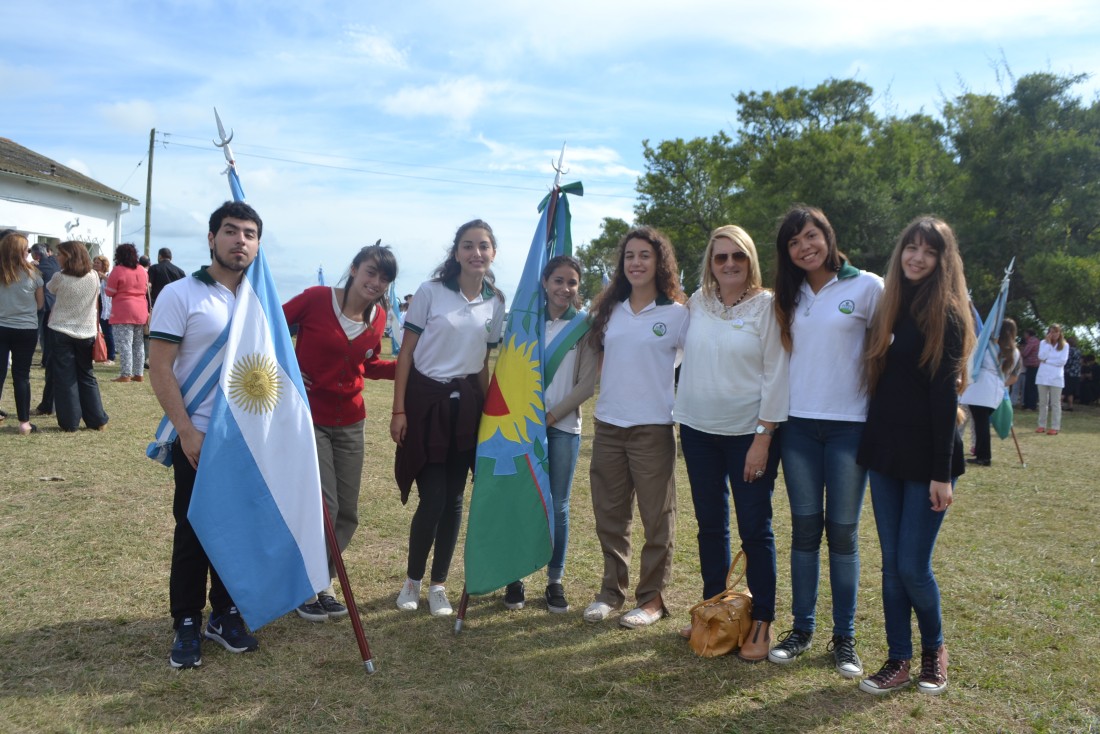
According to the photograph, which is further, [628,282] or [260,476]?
[628,282]

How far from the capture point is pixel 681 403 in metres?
3.99

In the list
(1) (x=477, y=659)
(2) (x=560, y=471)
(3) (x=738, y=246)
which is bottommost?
(1) (x=477, y=659)

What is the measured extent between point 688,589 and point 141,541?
11.4 ft

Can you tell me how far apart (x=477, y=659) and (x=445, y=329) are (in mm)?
1627

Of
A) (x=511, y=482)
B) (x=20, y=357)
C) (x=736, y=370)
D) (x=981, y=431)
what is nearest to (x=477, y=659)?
(x=511, y=482)

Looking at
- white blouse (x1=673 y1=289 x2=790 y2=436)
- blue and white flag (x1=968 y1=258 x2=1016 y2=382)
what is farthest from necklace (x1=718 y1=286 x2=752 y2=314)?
blue and white flag (x1=968 y1=258 x2=1016 y2=382)

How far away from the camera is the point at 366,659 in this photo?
3592 millimetres

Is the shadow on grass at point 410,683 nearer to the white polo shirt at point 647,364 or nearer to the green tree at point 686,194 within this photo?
the white polo shirt at point 647,364

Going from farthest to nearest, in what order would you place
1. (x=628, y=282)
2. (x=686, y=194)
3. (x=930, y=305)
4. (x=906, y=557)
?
1. (x=686, y=194)
2. (x=628, y=282)
3. (x=906, y=557)
4. (x=930, y=305)

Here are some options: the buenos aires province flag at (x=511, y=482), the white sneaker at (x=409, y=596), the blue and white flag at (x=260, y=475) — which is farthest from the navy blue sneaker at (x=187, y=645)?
the buenos aires province flag at (x=511, y=482)

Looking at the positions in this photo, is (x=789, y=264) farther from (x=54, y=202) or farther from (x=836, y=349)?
(x=54, y=202)

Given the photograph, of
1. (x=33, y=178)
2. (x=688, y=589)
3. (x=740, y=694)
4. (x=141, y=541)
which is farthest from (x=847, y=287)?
(x=33, y=178)

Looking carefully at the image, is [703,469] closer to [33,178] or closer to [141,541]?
[141,541]

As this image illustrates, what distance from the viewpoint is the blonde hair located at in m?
3.86
